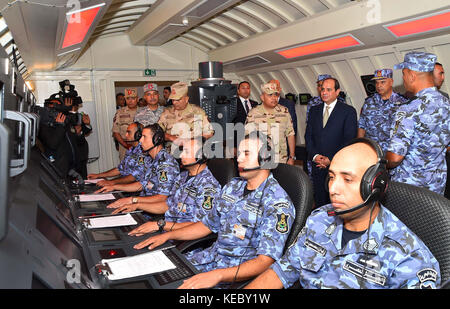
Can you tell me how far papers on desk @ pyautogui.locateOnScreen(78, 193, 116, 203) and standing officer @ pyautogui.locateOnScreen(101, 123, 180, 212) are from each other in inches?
7.7

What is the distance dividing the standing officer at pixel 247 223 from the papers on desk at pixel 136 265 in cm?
15

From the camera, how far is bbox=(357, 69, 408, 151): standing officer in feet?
13.9

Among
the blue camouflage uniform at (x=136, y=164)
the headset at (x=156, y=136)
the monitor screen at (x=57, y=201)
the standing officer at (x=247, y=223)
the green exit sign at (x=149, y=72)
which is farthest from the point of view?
the green exit sign at (x=149, y=72)

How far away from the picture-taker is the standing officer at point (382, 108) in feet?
13.9

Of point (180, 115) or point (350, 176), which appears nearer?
point (350, 176)

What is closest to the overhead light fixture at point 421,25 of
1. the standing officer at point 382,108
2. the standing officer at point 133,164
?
the standing officer at point 382,108

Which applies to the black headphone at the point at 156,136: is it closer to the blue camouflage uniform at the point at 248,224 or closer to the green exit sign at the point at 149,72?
the blue camouflage uniform at the point at 248,224

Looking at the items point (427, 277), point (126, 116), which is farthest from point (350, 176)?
point (126, 116)

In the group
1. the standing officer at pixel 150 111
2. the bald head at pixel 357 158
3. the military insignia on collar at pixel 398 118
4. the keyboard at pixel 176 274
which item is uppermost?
the standing officer at pixel 150 111

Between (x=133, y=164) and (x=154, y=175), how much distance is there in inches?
34.0

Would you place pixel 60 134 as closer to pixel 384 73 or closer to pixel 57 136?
pixel 57 136

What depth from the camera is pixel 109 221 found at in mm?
2275
